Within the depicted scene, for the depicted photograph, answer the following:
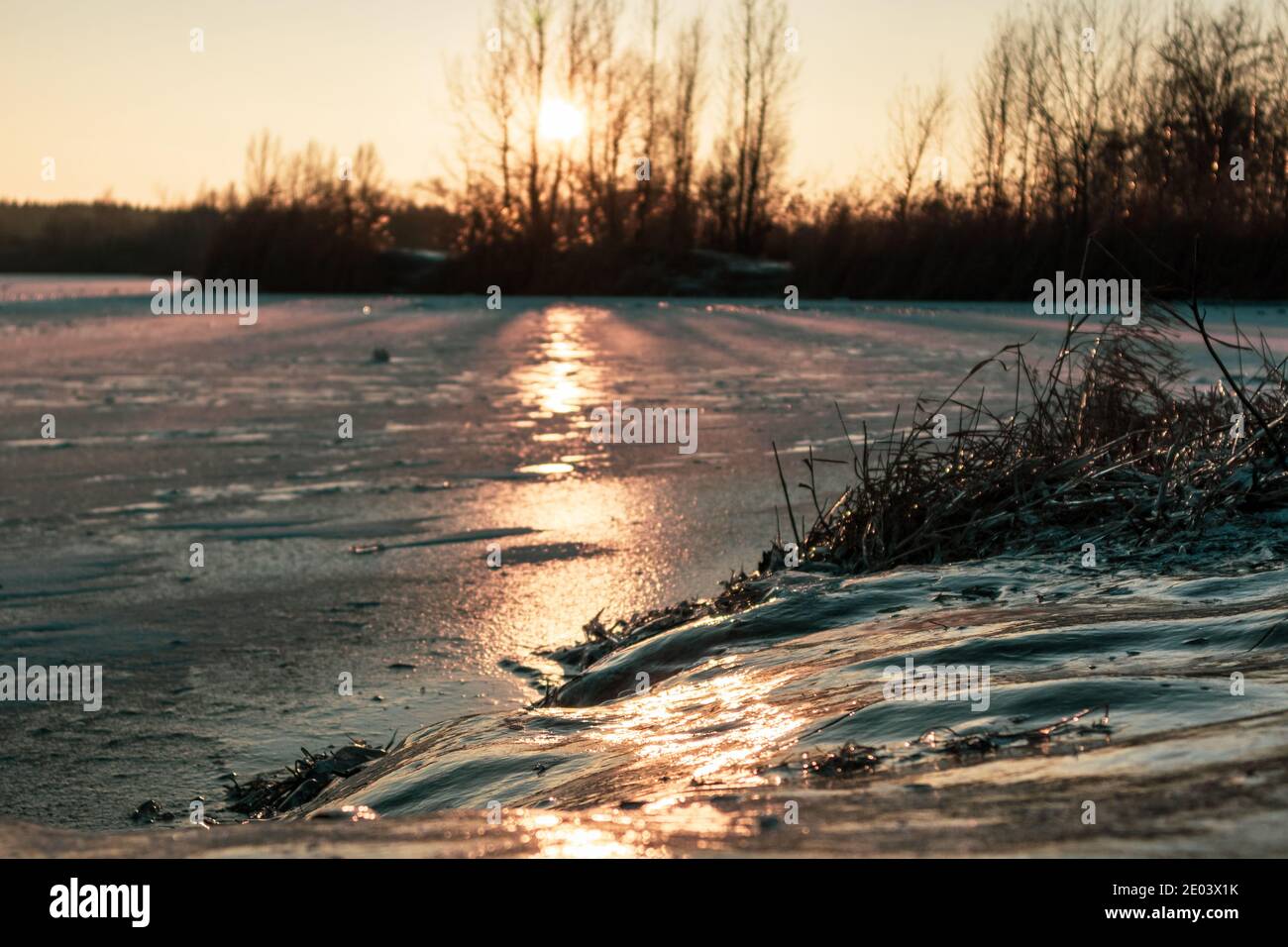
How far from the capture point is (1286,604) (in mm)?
2271

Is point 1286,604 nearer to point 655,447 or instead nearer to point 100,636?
point 100,636

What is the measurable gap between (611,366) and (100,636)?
29.0 ft

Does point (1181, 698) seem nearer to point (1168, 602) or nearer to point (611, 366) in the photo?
point (1168, 602)

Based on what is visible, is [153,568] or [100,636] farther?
[153,568]

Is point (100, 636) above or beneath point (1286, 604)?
beneath

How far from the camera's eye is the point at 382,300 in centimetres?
2509

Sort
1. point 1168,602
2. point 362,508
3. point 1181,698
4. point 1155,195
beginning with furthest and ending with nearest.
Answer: point 1155,195 < point 362,508 < point 1168,602 < point 1181,698

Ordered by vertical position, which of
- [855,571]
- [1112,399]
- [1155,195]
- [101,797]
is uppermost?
[1155,195]

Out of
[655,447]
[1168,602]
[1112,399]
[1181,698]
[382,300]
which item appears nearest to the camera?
[1181,698]

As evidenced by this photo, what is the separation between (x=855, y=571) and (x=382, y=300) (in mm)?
22404

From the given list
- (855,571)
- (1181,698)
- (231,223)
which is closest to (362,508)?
(855,571)

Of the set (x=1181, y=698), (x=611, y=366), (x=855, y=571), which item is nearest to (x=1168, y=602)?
(x=1181, y=698)

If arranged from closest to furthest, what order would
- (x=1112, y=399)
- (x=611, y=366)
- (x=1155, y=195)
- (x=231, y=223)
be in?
(x=1112, y=399), (x=611, y=366), (x=1155, y=195), (x=231, y=223)

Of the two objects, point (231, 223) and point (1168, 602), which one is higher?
point (231, 223)
